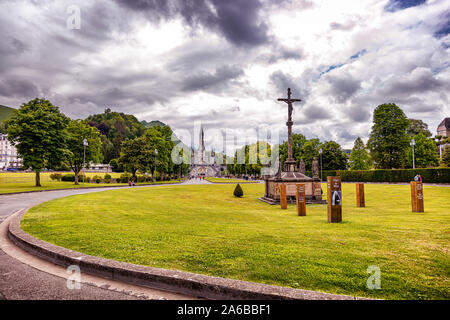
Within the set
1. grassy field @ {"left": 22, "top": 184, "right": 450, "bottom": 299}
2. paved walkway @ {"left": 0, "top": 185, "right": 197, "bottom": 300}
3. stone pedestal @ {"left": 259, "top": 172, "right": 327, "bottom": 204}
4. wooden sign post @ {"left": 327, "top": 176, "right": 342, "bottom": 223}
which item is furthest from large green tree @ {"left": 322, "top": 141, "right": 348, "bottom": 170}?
→ paved walkway @ {"left": 0, "top": 185, "right": 197, "bottom": 300}

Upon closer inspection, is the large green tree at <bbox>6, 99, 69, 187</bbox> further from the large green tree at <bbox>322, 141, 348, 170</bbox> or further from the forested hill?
the forested hill

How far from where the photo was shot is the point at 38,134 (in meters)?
35.6

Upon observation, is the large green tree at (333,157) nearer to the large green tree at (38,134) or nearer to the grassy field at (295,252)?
the large green tree at (38,134)

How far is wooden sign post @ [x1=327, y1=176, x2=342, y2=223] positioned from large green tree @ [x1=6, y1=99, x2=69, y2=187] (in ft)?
129

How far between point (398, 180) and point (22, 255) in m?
51.7

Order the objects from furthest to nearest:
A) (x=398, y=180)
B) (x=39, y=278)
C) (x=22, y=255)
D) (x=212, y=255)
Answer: (x=398, y=180)
(x=22, y=255)
(x=212, y=255)
(x=39, y=278)

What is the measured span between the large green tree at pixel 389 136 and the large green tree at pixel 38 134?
60.9 metres

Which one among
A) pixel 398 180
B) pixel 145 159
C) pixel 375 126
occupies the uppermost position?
pixel 375 126

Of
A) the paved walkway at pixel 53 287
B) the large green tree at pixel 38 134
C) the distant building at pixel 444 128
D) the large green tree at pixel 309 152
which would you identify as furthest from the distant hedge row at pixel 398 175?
the distant building at pixel 444 128

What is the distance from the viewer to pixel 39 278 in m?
4.45

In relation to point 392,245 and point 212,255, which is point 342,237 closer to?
point 392,245

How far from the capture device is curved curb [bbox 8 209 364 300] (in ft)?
11.4

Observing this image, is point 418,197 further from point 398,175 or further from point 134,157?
point 134,157
